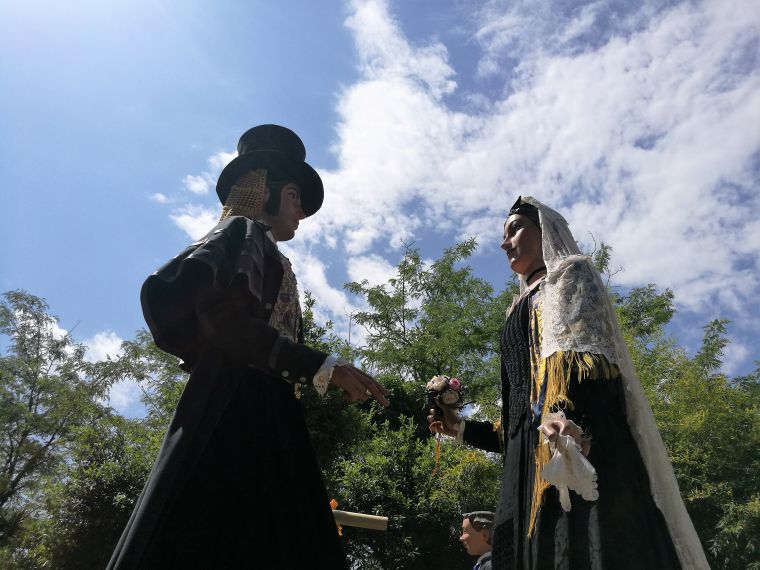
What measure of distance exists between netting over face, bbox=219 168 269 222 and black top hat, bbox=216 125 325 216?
2.5 inches

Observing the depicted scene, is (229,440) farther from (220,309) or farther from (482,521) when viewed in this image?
(482,521)

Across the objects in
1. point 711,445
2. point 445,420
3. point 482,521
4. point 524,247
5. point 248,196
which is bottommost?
point 445,420

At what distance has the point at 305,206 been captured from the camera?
3.19 m

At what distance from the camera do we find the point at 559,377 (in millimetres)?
2402

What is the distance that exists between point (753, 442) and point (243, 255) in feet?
48.5

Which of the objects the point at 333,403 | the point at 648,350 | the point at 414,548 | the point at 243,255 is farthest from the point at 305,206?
the point at 648,350

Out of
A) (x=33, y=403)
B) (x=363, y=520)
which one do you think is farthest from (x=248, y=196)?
(x=33, y=403)

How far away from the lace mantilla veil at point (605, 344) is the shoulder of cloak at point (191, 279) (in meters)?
1.32

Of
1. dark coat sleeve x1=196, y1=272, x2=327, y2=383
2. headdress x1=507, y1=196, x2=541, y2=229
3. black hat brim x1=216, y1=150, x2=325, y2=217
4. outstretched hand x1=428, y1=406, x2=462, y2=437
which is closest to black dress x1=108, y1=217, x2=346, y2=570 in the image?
dark coat sleeve x1=196, y1=272, x2=327, y2=383

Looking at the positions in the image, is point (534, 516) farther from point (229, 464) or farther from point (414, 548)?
point (414, 548)

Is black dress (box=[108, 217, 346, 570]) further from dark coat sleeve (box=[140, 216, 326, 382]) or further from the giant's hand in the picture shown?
the giant's hand

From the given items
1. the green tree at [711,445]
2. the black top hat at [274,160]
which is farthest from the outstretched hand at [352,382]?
the green tree at [711,445]

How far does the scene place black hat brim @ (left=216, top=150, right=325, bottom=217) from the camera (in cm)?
290

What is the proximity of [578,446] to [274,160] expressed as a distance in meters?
1.94
